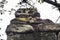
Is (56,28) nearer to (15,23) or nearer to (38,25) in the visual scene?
(38,25)

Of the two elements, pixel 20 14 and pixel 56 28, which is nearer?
pixel 56 28

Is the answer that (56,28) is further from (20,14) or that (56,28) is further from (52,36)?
(20,14)

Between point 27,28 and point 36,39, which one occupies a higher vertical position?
point 27,28

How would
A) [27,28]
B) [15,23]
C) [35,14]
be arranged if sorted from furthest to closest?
[35,14]
[15,23]
[27,28]

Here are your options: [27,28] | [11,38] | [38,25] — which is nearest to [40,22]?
[38,25]

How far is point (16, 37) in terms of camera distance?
16984 mm

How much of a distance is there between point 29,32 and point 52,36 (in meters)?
2.22

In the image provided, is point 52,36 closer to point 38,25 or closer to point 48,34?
point 48,34

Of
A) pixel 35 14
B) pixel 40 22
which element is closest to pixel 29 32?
pixel 40 22

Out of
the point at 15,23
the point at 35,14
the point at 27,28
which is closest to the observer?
the point at 27,28

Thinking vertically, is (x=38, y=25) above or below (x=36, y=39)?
above

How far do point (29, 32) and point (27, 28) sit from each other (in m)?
0.48

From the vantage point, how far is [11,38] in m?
16.9

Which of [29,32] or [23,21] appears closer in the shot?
[29,32]
